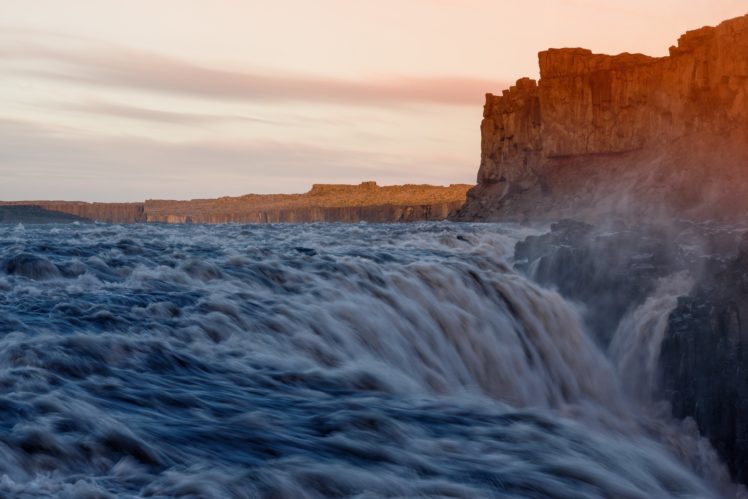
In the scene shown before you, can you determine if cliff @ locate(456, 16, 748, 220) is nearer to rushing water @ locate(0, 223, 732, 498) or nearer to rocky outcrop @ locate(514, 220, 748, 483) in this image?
rocky outcrop @ locate(514, 220, 748, 483)

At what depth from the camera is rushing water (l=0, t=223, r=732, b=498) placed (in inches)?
262

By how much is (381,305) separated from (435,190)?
156 meters

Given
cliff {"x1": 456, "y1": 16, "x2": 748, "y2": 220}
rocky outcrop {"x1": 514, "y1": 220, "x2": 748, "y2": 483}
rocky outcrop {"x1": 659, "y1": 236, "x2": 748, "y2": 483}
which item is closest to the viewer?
rocky outcrop {"x1": 659, "y1": 236, "x2": 748, "y2": 483}

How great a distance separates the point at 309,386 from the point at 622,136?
91105 mm

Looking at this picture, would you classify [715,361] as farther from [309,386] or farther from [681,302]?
[309,386]

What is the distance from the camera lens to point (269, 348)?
34.3ft

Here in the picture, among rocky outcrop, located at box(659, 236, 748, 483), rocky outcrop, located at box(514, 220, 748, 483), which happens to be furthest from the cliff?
rocky outcrop, located at box(659, 236, 748, 483)

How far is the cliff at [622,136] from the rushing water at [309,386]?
5131cm

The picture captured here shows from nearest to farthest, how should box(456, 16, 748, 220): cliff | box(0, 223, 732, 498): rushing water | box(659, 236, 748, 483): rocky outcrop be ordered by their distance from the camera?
1. box(0, 223, 732, 498): rushing water
2. box(659, 236, 748, 483): rocky outcrop
3. box(456, 16, 748, 220): cliff

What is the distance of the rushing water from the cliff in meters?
51.3

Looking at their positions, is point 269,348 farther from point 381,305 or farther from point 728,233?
point 728,233

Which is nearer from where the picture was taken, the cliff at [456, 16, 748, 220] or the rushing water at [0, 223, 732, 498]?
the rushing water at [0, 223, 732, 498]

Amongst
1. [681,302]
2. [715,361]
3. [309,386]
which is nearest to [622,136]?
[681,302]

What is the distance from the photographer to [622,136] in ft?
315
